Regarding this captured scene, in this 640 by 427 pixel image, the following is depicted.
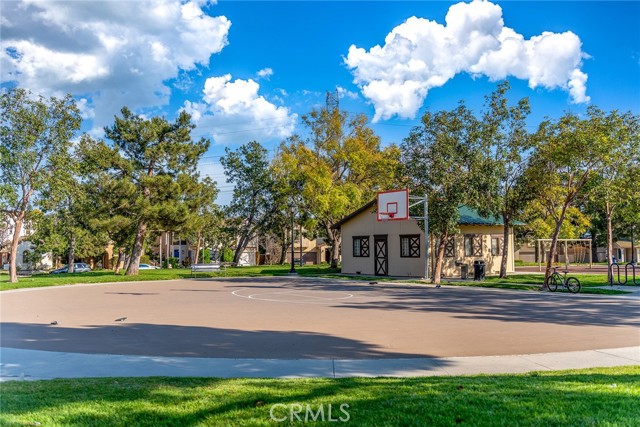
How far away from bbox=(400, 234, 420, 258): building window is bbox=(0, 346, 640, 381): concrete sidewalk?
966 inches

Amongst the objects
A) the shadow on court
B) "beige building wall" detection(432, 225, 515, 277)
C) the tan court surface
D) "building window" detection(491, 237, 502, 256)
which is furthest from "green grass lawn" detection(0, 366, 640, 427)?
"building window" detection(491, 237, 502, 256)

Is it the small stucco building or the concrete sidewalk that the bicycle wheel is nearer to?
the small stucco building

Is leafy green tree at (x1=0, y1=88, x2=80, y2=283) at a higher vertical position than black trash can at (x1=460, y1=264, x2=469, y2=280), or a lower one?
higher

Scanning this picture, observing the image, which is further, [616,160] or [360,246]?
[360,246]

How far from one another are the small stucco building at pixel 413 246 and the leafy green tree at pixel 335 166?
15.2 ft

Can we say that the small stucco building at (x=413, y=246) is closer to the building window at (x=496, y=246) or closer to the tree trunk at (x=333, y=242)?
the building window at (x=496, y=246)

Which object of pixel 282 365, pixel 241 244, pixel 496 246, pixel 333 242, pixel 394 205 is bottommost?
pixel 282 365

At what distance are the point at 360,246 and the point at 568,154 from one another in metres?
18.9

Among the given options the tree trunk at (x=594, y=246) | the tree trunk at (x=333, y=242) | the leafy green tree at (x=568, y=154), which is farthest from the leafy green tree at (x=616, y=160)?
the tree trunk at (x=594, y=246)

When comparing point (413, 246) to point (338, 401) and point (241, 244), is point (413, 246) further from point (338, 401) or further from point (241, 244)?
point (338, 401)

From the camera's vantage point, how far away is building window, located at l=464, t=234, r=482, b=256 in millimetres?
34681

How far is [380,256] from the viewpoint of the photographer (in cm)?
3631

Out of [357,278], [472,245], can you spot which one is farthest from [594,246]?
[357,278]

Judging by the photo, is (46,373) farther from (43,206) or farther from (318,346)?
(43,206)
